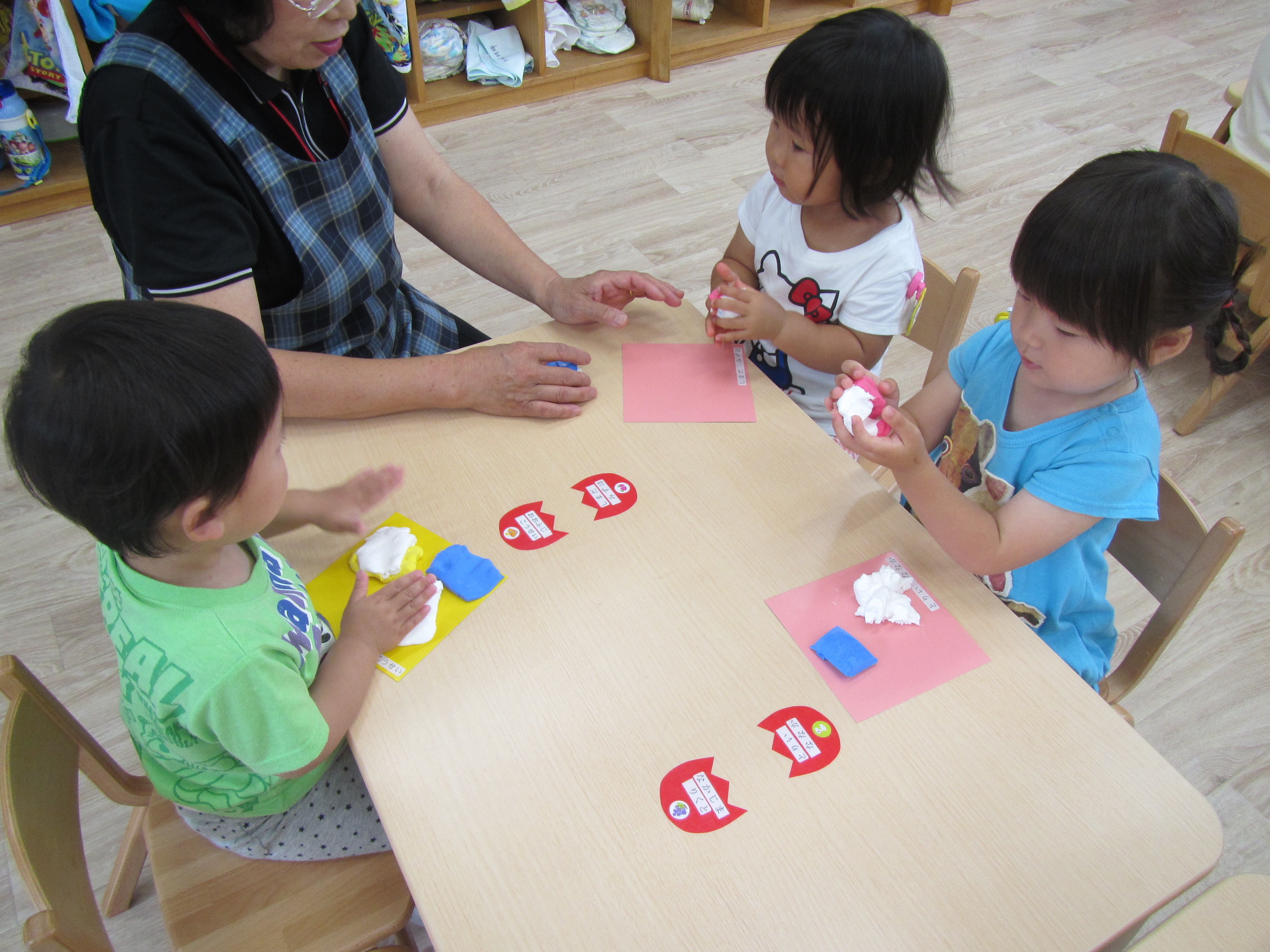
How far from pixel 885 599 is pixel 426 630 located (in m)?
0.48

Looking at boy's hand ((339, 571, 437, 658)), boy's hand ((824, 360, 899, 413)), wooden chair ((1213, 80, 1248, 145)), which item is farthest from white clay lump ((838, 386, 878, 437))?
wooden chair ((1213, 80, 1248, 145))

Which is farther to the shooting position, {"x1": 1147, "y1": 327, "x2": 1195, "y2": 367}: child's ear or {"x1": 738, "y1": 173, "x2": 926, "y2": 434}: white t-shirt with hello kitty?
{"x1": 738, "y1": 173, "x2": 926, "y2": 434}: white t-shirt with hello kitty

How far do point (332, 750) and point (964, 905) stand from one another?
59 centimetres

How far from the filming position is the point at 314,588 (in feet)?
3.10

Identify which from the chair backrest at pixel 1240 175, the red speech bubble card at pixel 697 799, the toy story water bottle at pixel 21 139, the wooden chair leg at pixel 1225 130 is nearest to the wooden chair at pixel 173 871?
the red speech bubble card at pixel 697 799

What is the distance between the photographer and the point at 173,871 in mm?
974

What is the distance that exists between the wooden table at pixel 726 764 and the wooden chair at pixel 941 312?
422mm

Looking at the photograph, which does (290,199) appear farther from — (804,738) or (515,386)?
(804,738)

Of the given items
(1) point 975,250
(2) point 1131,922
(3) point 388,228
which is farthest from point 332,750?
(1) point 975,250

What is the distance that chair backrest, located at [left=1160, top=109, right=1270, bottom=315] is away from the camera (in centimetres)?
175

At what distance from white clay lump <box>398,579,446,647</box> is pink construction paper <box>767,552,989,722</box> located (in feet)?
1.15

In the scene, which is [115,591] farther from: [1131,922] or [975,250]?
[975,250]

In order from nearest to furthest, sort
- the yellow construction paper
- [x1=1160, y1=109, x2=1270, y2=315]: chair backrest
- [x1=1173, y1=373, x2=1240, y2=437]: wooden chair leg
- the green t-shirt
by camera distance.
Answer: the green t-shirt → the yellow construction paper → [x1=1160, y1=109, x2=1270, y2=315]: chair backrest → [x1=1173, y1=373, x2=1240, y2=437]: wooden chair leg

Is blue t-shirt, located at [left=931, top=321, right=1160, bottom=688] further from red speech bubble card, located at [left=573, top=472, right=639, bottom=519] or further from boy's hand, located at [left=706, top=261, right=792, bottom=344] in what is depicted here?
red speech bubble card, located at [left=573, top=472, right=639, bottom=519]
